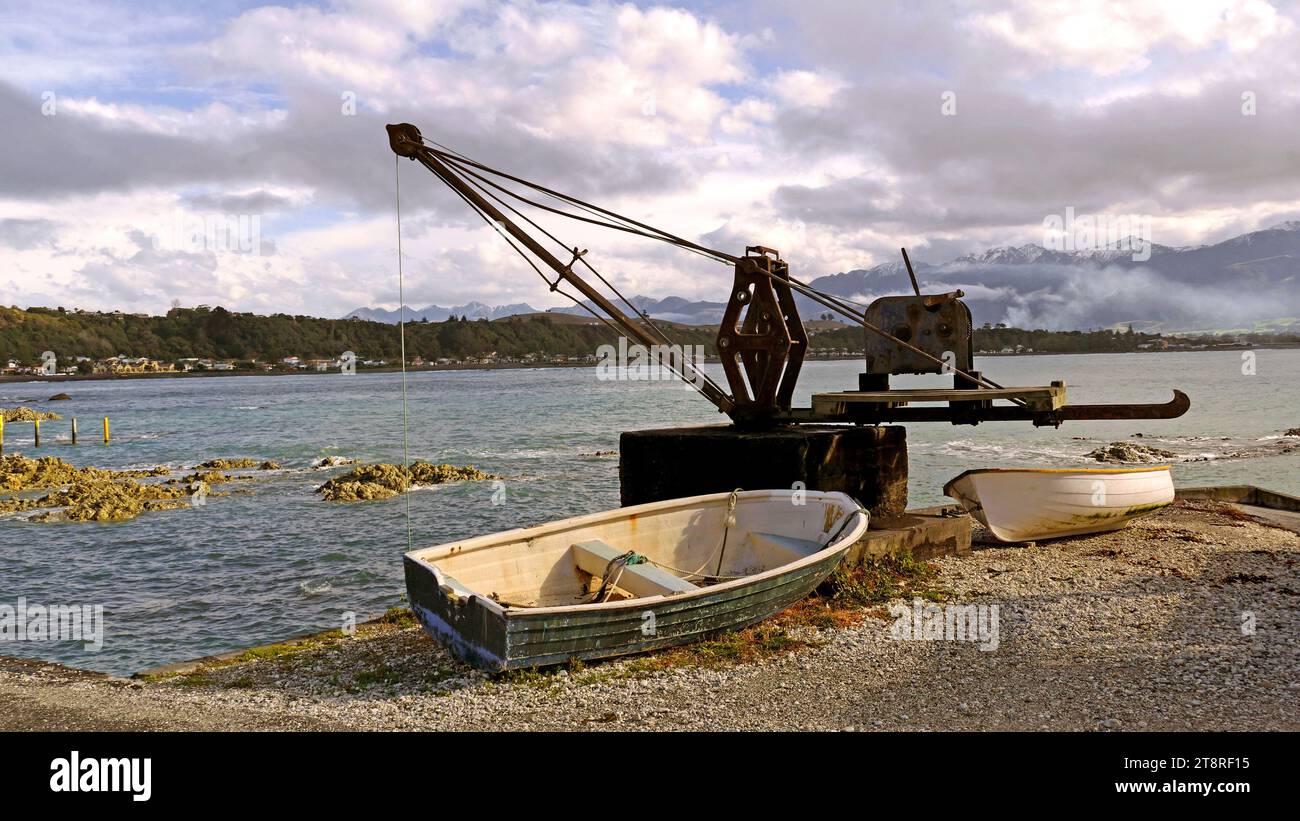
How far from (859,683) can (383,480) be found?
1008 inches

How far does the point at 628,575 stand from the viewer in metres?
9.97

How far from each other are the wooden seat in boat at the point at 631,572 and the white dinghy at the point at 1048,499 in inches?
223

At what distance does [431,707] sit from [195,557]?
1569 centimetres

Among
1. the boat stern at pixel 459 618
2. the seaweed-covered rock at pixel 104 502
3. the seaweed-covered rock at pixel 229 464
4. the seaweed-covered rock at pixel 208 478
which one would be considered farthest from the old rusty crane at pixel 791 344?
the seaweed-covered rock at pixel 229 464

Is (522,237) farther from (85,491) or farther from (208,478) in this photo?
(208,478)

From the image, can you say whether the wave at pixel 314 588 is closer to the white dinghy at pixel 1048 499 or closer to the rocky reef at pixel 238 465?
the white dinghy at pixel 1048 499

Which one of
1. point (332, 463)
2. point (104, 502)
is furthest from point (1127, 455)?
point (104, 502)

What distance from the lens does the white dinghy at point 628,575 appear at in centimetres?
798

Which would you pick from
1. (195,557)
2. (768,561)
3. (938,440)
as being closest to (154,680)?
(768,561)

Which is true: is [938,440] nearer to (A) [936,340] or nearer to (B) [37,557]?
(A) [936,340]

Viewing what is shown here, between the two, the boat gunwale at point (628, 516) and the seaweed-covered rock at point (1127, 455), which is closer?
the boat gunwale at point (628, 516)

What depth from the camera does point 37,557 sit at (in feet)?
70.1

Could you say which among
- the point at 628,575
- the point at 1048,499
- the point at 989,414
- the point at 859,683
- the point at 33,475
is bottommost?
the point at 33,475
